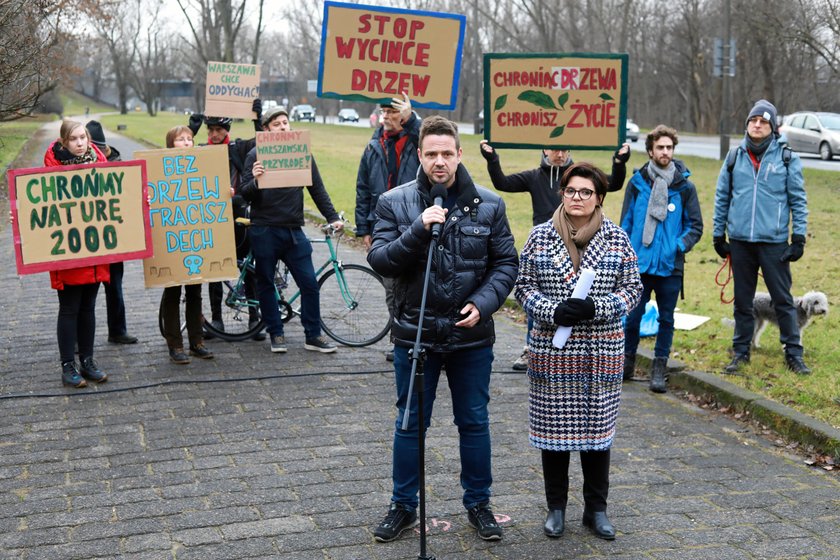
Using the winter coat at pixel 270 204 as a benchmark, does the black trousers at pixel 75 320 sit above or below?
below

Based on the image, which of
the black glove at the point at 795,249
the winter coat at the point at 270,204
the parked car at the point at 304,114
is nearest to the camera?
the black glove at the point at 795,249

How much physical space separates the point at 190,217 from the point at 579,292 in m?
4.63

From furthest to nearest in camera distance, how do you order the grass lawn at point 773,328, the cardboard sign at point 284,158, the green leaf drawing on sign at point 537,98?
1. the cardboard sign at point 284,158
2. the grass lawn at point 773,328
3. the green leaf drawing on sign at point 537,98

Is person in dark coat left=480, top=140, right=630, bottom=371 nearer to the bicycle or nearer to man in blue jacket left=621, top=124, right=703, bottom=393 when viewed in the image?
man in blue jacket left=621, top=124, right=703, bottom=393

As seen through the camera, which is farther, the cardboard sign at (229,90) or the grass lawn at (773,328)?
the cardboard sign at (229,90)

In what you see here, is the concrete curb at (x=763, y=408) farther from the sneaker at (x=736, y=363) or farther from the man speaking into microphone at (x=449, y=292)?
the man speaking into microphone at (x=449, y=292)

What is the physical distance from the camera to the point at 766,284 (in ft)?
26.7

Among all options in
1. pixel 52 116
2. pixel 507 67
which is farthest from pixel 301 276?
pixel 52 116

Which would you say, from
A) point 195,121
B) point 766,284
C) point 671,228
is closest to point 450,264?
point 671,228

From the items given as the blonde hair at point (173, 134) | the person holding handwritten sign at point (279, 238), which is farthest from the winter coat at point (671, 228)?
the blonde hair at point (173, 134)

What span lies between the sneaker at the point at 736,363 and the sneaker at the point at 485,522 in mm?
3589

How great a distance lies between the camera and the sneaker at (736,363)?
8.02 metres

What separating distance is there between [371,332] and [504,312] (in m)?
2.14

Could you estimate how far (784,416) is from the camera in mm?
6785
